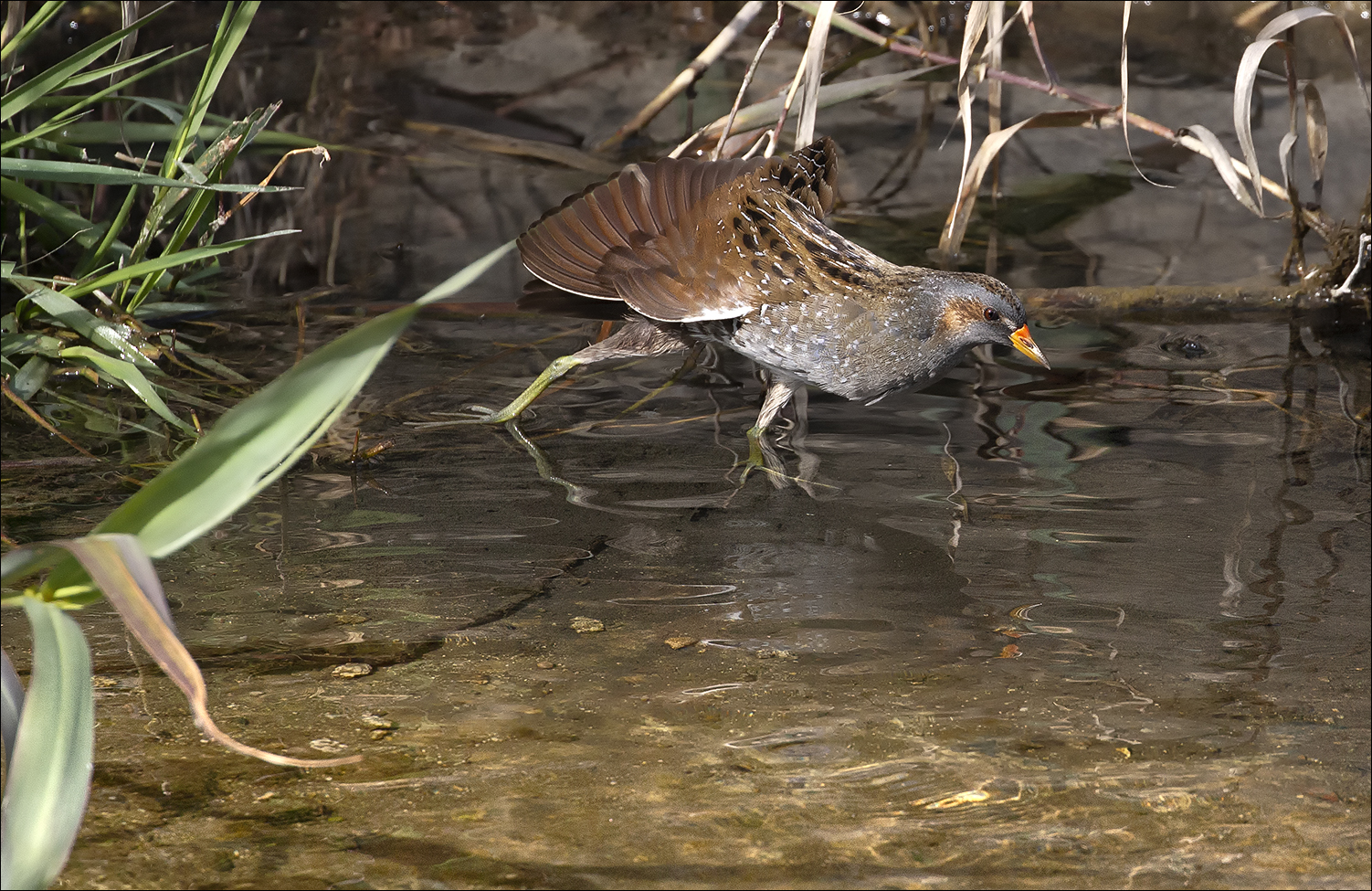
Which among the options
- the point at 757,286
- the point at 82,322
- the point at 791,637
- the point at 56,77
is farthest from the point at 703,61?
the point at 791,637

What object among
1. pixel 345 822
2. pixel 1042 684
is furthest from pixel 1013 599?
pixel 345 822

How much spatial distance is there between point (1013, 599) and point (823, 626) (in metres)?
0.36

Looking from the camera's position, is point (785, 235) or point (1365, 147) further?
point (1365, 147)

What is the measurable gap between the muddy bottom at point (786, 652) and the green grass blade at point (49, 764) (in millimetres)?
307

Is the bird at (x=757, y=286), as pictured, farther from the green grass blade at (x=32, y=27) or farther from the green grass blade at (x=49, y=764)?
the green grass blade at (x=49, y=764)

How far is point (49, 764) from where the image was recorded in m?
1.31

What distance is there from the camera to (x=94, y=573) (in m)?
1.32

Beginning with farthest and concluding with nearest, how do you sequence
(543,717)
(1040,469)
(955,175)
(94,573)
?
(955,175)
(1040,469)
(543,717)
(94,573)

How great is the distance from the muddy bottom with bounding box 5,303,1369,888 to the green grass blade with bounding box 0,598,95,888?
31 cm

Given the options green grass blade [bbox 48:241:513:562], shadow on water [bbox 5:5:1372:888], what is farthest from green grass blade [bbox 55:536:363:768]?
shadow on water [bbox 5:5:1372:888]

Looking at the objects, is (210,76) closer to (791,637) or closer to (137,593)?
(791,637)

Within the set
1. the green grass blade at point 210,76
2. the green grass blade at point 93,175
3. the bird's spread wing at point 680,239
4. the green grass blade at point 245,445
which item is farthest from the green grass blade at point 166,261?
the green grass blade at point 245,445

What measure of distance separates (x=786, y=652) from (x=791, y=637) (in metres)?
0.06

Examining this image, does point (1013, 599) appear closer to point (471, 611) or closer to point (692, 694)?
point (692, 694)
